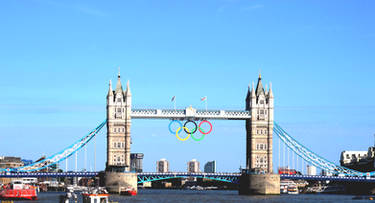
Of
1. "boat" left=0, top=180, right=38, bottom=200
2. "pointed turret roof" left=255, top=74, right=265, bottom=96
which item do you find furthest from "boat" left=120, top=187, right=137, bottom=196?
"boat" left=0, top=180, right=38, bottom=200

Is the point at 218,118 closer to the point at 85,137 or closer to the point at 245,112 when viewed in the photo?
the point at 245,112

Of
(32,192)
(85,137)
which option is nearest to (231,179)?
(85,137)

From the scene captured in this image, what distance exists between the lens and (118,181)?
17588 centimetres

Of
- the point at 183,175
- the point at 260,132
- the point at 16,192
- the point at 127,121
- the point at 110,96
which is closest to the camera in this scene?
the point at 16,192

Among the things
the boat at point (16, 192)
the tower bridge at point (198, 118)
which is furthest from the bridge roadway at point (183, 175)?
the boat at point (16, 192)

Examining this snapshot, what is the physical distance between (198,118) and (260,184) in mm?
19614

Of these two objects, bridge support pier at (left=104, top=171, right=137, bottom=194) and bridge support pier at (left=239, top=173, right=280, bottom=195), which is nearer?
bridge support pier at (left=104, top=171, right=137, bottom=194)

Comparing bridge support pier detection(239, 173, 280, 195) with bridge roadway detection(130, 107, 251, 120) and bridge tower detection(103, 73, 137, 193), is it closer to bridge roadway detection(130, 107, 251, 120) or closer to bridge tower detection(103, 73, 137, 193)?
bridge roadway detection(130, 107, 251, 120)

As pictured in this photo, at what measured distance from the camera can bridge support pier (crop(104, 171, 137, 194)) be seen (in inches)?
6905

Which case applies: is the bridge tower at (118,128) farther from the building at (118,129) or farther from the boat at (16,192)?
the boat at (16,192)

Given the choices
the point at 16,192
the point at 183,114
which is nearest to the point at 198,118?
the point at 183,114

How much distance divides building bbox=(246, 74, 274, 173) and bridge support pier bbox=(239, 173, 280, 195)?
4.72 metres

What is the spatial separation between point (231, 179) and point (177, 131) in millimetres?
17315

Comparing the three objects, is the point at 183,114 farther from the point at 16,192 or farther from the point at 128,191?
the point at 16,192
